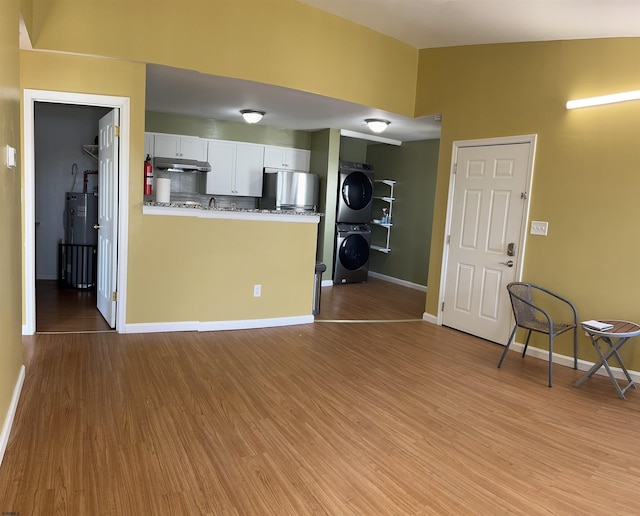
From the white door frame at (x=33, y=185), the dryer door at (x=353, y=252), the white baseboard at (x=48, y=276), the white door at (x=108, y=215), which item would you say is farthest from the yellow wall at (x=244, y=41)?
the white baseboard at (x=48, y=276)

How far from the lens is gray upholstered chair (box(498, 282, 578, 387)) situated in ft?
12.2

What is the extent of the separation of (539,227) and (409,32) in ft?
7.94

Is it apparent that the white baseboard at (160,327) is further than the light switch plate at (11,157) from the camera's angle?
Yes

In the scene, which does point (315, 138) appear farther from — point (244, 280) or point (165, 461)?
point (165, 461)

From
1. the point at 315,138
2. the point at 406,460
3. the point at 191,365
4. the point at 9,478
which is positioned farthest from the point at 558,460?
the point at 315,138

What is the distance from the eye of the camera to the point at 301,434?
2.59 m

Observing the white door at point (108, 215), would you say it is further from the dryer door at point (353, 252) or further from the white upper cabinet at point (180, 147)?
the dryer door at point (353, 252)

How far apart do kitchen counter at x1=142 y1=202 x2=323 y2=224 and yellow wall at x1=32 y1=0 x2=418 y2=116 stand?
3.96ft

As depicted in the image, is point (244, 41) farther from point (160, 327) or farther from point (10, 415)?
point (10, 415)

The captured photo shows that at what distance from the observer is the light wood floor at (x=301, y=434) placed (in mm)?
2039

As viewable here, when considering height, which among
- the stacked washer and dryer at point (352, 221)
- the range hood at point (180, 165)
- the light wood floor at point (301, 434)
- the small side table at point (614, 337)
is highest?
the range hood at point (180, 165)

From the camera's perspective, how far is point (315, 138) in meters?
7.16

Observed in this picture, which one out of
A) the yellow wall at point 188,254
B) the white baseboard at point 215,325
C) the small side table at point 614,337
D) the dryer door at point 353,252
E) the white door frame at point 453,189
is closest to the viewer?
the small side table at point 614,337

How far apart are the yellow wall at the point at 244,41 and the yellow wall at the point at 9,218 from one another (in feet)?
3.54
